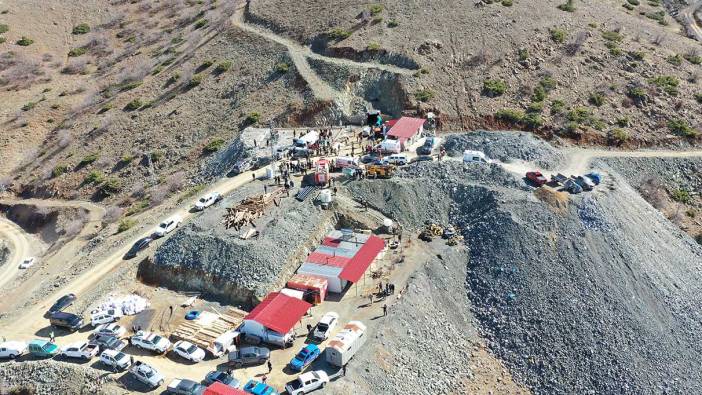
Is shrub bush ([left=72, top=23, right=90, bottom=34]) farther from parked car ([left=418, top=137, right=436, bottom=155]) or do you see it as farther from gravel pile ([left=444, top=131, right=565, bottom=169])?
gravel pile ([left=444, top=131, right=565, bottom=169])

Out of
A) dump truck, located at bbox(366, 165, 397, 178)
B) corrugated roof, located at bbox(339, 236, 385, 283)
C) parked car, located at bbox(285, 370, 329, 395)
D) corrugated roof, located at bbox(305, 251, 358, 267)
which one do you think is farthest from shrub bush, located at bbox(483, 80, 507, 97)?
parked car, located at bbox(285, 370, 329, 395)

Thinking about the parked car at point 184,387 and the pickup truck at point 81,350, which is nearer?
the parked car at point 184,387

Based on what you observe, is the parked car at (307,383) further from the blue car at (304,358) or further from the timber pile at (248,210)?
the timber pile at (248,210)

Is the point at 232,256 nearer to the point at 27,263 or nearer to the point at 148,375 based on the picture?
the point at 148,375

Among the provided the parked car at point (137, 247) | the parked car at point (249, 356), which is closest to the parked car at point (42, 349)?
the parked car at point (249, 356)

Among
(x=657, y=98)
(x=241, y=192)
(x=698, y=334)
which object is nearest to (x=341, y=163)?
(x=241, y=192)

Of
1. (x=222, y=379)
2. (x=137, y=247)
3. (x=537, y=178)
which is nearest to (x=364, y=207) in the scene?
(x=537, y=178)

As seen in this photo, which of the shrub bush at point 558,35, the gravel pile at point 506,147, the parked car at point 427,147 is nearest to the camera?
the gravel pile at point 506,147

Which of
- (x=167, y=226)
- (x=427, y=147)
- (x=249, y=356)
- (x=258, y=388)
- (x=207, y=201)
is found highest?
(x=427, y=147)
